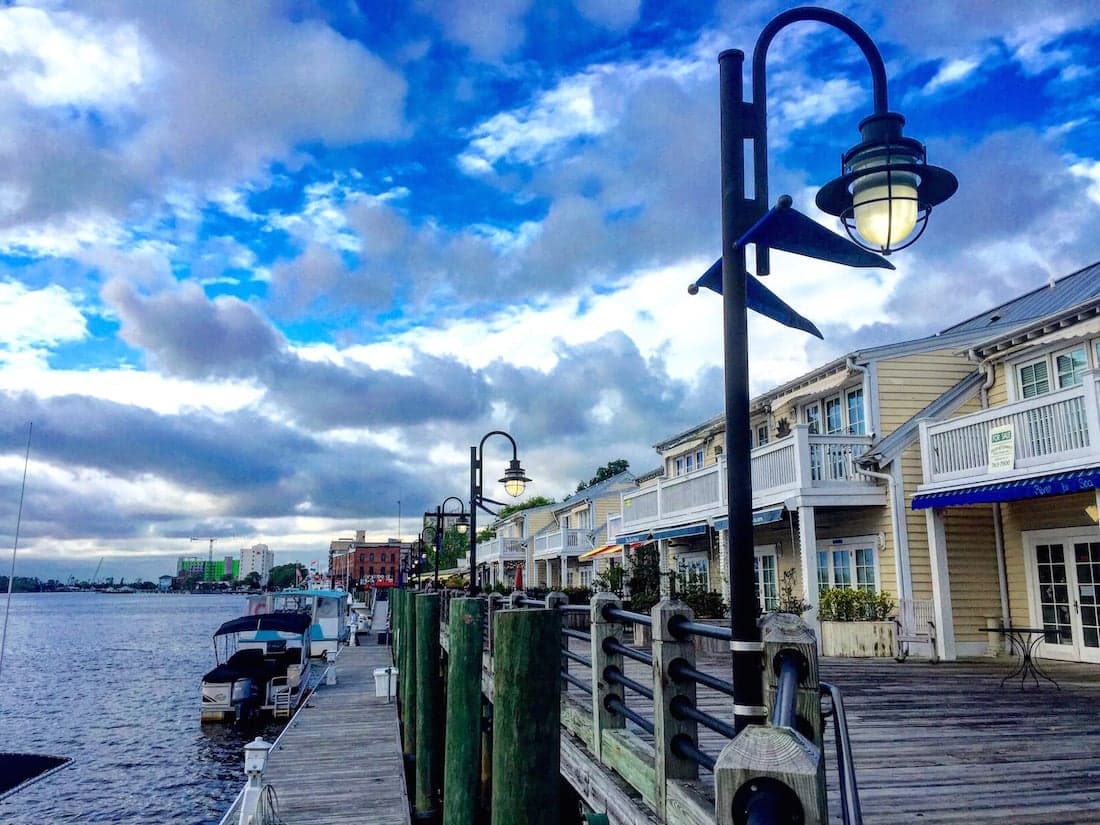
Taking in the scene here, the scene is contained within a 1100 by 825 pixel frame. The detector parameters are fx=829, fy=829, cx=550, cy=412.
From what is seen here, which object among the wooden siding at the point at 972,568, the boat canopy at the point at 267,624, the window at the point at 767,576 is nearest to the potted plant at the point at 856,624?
the wooden siding at the point at 972,568

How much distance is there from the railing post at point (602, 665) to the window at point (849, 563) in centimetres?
1254

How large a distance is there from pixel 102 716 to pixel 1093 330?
3679 centimetres

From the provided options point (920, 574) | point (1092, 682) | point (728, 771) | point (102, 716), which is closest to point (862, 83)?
point (728, 771)

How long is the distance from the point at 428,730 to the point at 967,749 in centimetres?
931

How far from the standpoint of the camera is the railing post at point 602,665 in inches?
255

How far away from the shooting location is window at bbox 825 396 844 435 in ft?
64.3

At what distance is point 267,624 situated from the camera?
3425cm

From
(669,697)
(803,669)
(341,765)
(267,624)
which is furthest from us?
(267,624)

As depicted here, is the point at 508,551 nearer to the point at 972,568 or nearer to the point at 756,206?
the point at 972,568

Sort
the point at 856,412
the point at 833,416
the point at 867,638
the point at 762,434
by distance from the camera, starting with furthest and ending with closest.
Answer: the point at 762,434
the point at 833,416
the point at 856,412
the point at 867,638

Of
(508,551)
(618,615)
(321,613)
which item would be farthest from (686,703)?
(508,551)

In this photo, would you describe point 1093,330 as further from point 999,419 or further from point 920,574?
point 920,574

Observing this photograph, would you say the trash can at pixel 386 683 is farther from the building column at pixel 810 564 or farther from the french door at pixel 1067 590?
the french door at pixel 1067 590

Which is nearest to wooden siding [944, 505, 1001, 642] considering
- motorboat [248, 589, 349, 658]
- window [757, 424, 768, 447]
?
window [757, 424, 768, 447]
